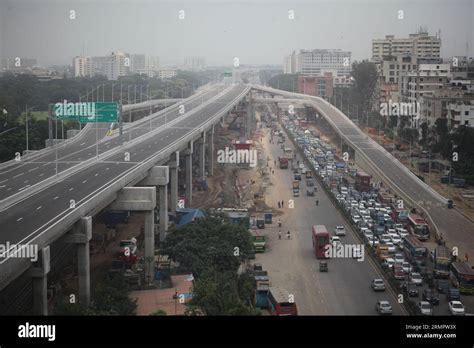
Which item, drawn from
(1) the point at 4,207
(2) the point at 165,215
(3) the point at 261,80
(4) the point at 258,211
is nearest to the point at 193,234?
(2) the point at 165,215

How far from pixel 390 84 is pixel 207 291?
1891 centimetres

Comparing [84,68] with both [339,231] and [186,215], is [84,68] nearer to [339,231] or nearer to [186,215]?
[186,215]

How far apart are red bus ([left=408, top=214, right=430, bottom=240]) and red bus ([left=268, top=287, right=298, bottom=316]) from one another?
10.8 feet

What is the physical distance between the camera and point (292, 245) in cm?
878

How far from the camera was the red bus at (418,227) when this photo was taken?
348 inches

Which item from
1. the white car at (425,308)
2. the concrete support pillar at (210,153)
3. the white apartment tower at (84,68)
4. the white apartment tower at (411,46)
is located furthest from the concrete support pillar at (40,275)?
the white apartment tower at (411,46)

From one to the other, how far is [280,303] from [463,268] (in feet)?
7.92

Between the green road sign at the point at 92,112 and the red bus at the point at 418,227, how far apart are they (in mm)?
4564

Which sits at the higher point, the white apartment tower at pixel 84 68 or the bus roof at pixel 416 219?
the white apartment tower at pixel 84 68

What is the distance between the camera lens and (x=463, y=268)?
705 centimetres

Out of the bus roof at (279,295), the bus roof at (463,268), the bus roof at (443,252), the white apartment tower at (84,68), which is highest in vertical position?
the white apartment tower at (84,68)

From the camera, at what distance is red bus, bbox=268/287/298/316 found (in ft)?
18.2

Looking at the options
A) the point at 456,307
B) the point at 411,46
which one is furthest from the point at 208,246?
the point at 411,46

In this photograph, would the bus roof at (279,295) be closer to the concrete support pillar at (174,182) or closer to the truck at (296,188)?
the concrete support pillar at (174,182)
